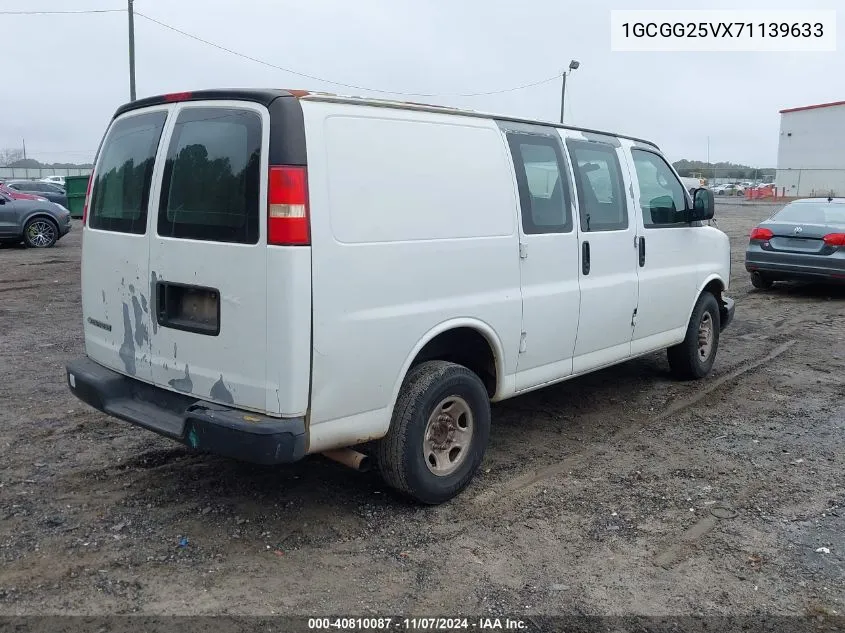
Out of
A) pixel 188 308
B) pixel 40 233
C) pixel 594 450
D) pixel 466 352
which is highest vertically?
pixel 188 308

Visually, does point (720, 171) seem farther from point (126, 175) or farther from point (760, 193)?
point (126, 175)

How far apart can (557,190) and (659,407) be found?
2.27m

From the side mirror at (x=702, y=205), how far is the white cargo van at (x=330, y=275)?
1.64 m

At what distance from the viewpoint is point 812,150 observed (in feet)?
192

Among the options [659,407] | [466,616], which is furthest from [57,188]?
[466,616]

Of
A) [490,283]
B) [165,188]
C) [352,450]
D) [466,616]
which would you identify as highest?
[165,188]

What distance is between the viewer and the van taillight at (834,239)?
11.3 meters

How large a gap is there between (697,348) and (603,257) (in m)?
2.01

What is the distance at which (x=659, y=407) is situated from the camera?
6469mm

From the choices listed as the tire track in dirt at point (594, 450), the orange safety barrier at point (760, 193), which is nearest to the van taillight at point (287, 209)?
the tire track in dirt at point (594, 450)

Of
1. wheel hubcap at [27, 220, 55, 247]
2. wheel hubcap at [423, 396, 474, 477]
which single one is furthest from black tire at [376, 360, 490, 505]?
wheel hubcap at [27, 220, 55, 247]

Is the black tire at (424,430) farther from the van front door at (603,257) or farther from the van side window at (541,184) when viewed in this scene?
the van front door at (603,257)

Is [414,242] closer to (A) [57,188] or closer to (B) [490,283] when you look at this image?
(B) [490,283]

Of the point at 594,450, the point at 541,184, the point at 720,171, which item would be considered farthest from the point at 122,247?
the point at 720,171
